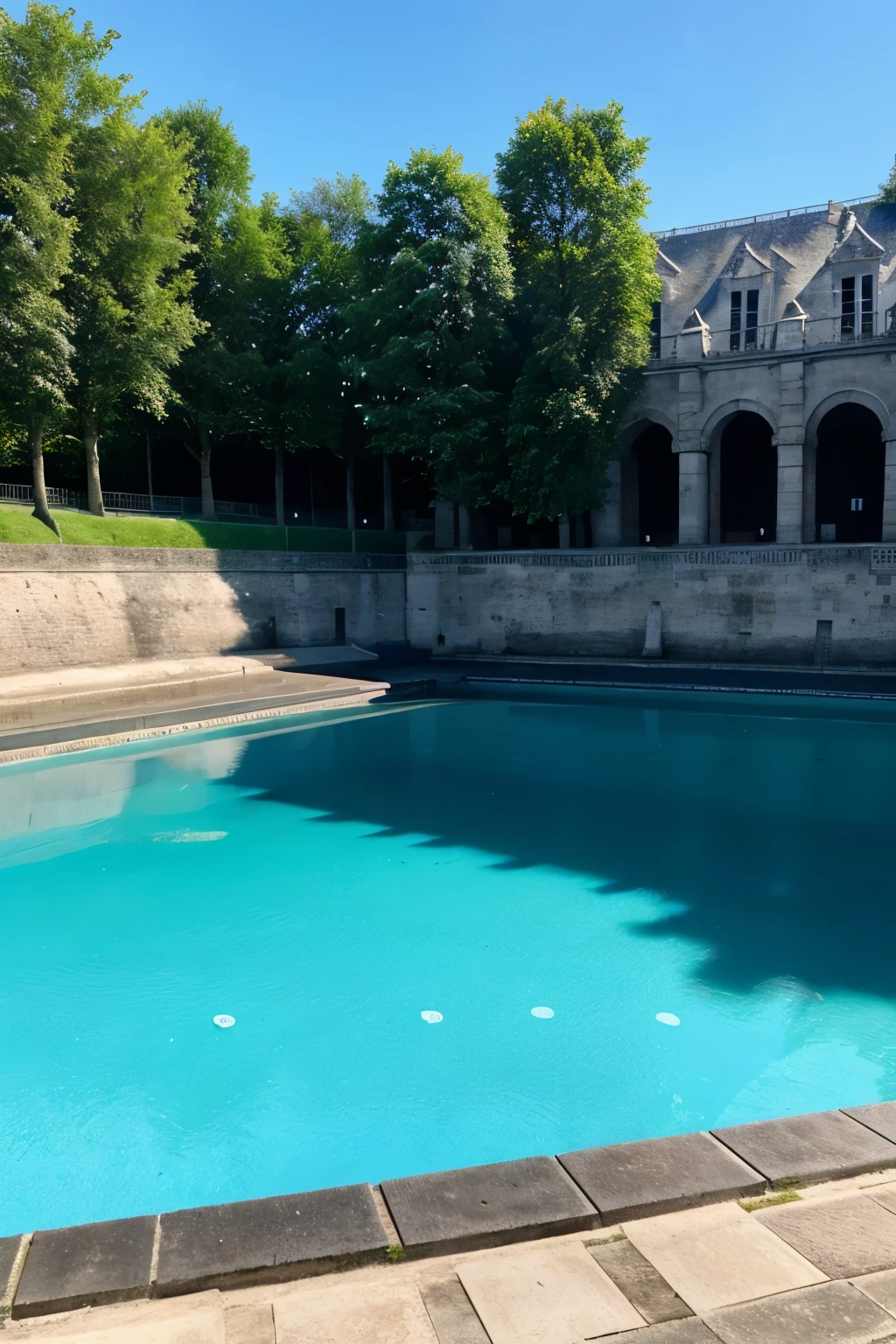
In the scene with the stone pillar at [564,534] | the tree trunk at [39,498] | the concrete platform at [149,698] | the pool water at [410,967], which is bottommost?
the pool water at [410,967]

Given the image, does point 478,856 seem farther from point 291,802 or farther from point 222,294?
point 222,294

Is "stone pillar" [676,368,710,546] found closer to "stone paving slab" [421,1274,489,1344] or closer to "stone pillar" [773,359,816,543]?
"stone pillar" [773,359,816,543]

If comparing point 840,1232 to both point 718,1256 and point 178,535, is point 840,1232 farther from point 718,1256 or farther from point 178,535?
point 178,535

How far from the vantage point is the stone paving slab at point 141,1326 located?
3045 mm

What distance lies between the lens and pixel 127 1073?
6.94 metres

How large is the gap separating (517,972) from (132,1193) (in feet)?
13.0

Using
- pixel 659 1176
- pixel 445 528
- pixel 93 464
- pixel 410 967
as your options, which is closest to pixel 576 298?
pixel 445 528

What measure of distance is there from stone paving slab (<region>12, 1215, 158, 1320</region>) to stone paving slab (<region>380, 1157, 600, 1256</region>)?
40.7 inches

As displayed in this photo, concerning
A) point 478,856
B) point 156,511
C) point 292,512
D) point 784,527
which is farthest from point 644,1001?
point 292,512

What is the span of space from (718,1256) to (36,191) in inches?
1014

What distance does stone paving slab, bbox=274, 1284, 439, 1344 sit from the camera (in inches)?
119

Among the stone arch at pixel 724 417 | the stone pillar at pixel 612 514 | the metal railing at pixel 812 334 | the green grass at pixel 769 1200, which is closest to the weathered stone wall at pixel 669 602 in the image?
the stone pillar at pixel 612 514

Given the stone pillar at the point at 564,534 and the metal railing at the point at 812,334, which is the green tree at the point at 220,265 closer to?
the stone pillar at the point at 564,534

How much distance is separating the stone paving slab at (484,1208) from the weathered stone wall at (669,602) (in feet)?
81.7
